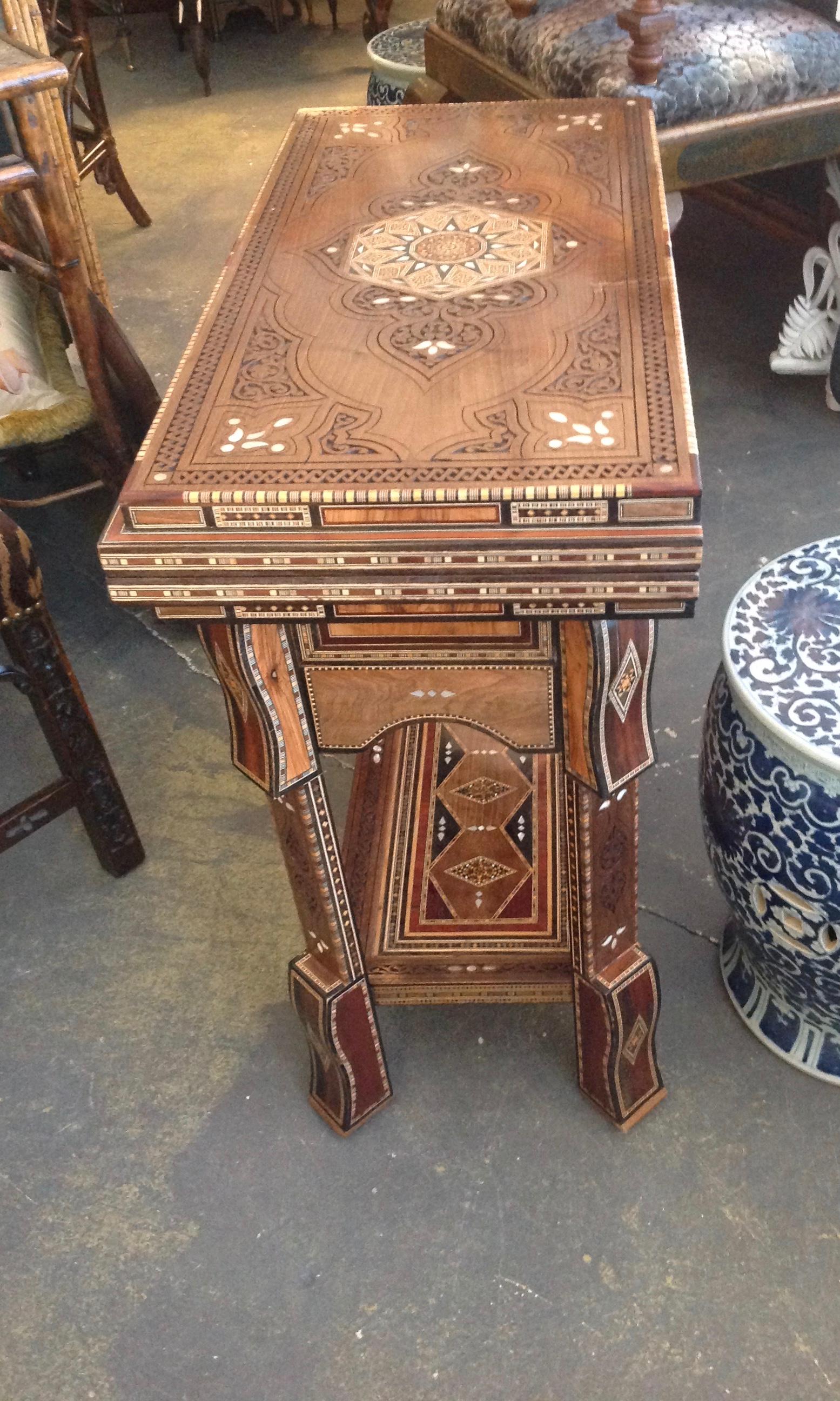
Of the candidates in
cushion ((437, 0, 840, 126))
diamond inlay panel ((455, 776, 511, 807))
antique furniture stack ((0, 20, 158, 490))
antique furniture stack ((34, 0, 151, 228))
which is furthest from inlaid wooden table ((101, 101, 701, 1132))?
antique furniture stack ((34, 0, 151, 228))

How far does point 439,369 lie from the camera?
101 cm

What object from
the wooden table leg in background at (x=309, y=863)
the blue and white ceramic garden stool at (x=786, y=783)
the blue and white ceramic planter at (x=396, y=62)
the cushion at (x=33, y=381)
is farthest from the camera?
the blue and white ceramic planter at (x=396, y=62)

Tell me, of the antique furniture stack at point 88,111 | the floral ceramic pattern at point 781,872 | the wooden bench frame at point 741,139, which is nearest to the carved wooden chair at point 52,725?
the floral ceramic pattern at point 781,872

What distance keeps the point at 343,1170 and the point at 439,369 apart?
90 centimetres

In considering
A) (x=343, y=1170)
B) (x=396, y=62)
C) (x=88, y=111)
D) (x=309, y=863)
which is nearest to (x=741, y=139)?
(x=396, y=62)

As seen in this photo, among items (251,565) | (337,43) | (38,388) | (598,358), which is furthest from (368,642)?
(337,43)

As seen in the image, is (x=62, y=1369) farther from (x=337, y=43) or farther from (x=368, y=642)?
(x=337, y=43)

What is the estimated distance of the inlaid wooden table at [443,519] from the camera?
878mm

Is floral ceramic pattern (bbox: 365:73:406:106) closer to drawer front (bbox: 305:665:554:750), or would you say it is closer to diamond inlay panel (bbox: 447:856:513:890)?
diamond inlay panel (bbox: 447:856:513:890)

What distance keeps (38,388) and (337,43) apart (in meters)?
3.98

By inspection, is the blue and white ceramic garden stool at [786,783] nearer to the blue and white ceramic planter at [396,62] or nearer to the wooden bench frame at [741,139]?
the wooden bench frame at [741,139]

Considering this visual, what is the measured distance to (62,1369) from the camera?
3.92ft

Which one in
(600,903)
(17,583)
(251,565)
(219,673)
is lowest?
(600,903)

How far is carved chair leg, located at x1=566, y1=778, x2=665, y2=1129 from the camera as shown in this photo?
1.12 metres
